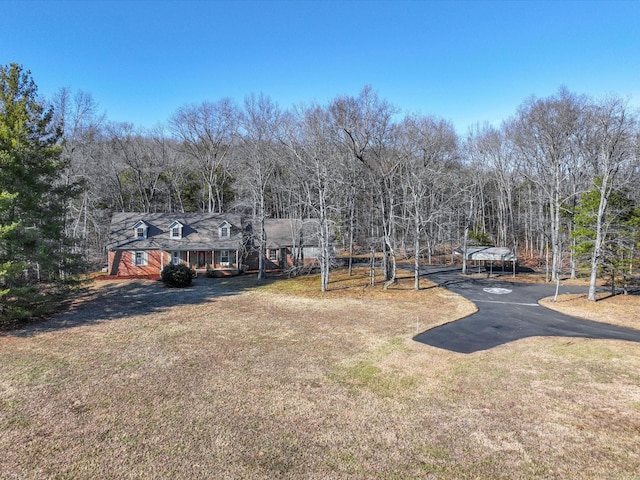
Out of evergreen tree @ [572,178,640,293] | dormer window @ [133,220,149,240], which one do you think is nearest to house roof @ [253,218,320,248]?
dormer window @ [133,220,149,240]

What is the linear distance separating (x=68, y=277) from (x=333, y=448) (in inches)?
669

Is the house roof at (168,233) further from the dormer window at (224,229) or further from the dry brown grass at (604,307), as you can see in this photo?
the dry brown grass at (604,307)

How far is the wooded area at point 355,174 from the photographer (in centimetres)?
1825

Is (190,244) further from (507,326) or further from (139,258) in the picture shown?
(507,326)

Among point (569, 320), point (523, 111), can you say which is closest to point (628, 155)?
point (569, 320)

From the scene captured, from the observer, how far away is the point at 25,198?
15.2 m

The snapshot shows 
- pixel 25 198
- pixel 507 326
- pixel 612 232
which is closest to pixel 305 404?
pixel 507 326

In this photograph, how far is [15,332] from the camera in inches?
578

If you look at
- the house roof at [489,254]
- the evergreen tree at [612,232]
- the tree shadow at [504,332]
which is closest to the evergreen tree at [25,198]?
the tree shadow at [504,332]

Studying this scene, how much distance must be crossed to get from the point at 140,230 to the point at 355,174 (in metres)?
19.4

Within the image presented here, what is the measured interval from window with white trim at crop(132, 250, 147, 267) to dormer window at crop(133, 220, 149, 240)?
1.40 m

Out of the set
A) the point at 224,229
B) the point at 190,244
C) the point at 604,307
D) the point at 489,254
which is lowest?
the point at 604,307

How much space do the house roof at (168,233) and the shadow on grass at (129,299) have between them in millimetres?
3408

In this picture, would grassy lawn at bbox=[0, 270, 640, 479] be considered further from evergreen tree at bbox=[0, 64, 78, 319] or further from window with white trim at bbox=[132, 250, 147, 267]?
Result: window with white trim at bbox=[132, 250, 147, 267]
